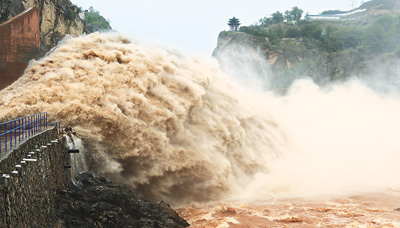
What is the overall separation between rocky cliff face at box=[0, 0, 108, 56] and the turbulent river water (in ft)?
52.5

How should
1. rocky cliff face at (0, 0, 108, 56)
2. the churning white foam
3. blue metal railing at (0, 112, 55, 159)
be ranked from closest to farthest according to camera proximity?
blue metal railing at (0, 112, 55, 159) → the churning white foam → rocky cliff face at (0, 0, 108, 56)

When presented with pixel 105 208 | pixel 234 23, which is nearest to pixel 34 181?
pixel 105 208

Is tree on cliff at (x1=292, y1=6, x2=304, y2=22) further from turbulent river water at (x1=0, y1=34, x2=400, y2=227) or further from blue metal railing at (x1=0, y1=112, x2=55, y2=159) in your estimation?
blue metal railing at (x1=0, y1=112, x2=55, y2=159)

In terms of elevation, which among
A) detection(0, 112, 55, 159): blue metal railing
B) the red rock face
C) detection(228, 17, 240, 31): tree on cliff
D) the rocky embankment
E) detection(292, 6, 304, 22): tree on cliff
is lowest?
the rocky embankment

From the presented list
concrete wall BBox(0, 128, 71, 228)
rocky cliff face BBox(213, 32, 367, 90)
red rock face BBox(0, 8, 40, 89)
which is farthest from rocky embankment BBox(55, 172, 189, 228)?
rocky cliff face BBox(213, 32, 367, 90)

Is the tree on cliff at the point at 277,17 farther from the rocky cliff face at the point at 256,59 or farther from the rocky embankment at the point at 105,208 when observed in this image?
the rocky embankment at the point at 105,208

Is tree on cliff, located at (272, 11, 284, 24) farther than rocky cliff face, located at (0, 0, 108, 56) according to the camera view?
Yes

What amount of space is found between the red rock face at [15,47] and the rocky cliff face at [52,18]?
34.8 ft

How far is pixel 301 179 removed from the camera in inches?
762

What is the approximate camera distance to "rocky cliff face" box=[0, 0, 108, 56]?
102 feet

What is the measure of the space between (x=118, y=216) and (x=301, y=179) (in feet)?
36.3

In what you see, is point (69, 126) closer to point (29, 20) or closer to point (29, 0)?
point (29, 20)

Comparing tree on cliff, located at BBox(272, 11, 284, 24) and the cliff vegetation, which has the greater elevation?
tree on cliff, located at BBox(272, 11, 284, 24)

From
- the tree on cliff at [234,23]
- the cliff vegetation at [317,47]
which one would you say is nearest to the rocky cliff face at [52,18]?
the cliff vegetation at [317,47]
